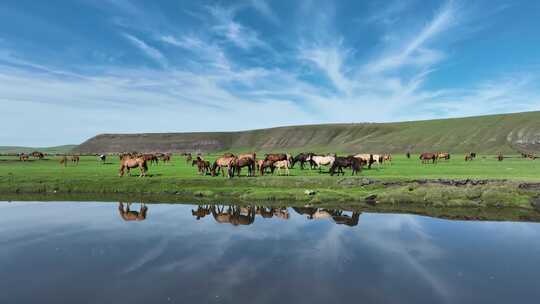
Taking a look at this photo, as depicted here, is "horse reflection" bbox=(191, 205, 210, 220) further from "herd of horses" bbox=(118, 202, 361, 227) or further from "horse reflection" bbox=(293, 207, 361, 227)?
"horse reflection" bbox=(293, 207, 361, 227)

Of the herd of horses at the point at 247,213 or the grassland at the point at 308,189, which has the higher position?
the grassland at the point at 308,189

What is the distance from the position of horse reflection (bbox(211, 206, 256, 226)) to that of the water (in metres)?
0.15

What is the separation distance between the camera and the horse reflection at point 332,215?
17798 millimetres

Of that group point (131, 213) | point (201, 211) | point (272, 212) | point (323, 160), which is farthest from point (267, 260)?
point (323, 160)

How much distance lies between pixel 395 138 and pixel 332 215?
128 m

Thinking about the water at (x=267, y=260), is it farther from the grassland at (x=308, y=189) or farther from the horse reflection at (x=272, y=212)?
the grassland at (x=308, y=189)

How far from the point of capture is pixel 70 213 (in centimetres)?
2006

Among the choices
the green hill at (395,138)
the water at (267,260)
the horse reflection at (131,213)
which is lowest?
the water at (267,260)

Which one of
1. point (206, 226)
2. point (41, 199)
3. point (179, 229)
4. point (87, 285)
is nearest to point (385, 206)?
point (206, 226)

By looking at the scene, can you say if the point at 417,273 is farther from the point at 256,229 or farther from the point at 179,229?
the point at 179,229

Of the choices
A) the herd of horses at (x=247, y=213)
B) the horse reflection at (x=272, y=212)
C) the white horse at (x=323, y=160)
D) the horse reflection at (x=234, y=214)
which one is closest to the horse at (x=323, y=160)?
the white horse at (x=323, y=160)

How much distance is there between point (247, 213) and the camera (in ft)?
65.7

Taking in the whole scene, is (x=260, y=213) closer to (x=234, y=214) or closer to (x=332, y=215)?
(x=234, y=214)

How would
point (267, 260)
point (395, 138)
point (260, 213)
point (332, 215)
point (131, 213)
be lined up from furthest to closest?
point (395, 138) → point (131, 213) → point (260, 213) → point (332, 215) → point (267, 260)
